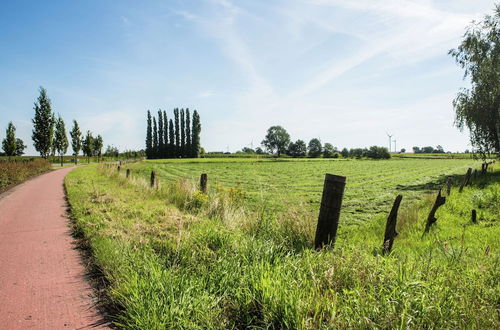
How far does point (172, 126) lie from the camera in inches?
3903

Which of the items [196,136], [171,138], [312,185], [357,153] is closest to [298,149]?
[357,153]

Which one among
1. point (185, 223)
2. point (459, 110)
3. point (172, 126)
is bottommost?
point (185, 223)

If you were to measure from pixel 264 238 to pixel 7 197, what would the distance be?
13.6m

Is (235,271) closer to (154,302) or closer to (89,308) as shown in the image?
(154,302)

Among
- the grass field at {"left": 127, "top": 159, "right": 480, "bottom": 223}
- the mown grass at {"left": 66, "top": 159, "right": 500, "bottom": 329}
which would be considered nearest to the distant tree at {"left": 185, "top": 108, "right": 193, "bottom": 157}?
the grass field at {"left": 127, "top": 159, "right": 480, "bottom": 223}

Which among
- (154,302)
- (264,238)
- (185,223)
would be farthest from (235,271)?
(185,223)

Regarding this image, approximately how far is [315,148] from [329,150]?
6.58 metres

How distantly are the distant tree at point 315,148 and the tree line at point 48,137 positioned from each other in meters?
83.1

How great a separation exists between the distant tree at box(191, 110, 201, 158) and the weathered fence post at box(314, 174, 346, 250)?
94203 mm

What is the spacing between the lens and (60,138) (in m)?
51.5

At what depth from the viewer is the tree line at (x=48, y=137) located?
39500mm

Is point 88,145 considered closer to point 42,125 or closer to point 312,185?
point 42,125

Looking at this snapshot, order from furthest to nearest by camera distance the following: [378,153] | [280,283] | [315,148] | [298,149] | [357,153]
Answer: [298,149] → [315,148] → [357,153] → [378,153] → [280,283]

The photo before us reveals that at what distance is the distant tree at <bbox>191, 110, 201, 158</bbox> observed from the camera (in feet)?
320
